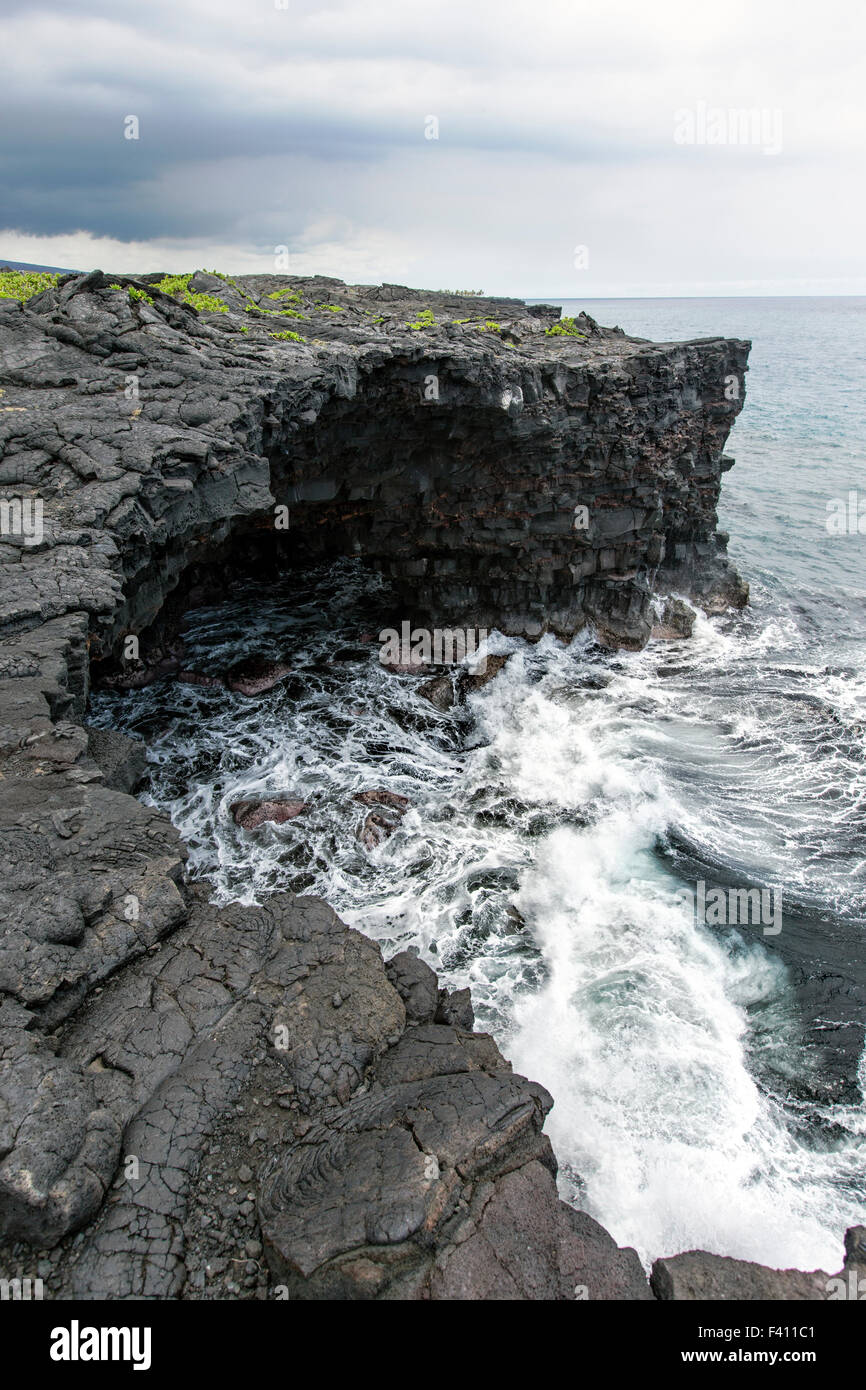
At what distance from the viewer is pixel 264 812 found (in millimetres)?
18641

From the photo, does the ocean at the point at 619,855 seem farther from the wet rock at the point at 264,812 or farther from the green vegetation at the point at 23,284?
the green vegetation at the point at 23,284

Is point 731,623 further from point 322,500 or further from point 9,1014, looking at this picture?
point 9,1014

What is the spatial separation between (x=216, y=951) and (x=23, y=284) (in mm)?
19911

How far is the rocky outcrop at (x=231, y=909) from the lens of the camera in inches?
279

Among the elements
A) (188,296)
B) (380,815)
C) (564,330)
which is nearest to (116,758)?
(380,815)

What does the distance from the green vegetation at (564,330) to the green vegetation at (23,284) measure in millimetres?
16539

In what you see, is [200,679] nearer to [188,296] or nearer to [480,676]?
[480,676]

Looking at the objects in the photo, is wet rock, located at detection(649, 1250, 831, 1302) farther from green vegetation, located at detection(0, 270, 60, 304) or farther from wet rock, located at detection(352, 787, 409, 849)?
green vegetation, located at detection(0, 270, 60, 304)

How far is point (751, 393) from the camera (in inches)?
3201

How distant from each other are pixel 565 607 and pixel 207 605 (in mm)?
14602

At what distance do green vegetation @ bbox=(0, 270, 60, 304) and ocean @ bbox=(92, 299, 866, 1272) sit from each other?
1154 cm

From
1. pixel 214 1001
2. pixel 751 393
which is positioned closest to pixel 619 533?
pixel 214 1001

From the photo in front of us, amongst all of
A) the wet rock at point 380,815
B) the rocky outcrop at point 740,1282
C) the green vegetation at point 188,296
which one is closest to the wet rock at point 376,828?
the wet rock at point 380,815

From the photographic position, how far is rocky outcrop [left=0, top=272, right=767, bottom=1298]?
7078 millimetres
